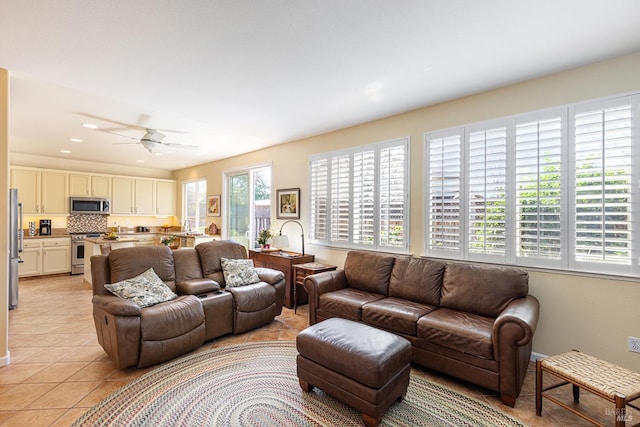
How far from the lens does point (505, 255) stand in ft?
9.93

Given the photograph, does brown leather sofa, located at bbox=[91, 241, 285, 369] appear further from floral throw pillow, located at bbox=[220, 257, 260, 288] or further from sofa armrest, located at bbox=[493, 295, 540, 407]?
sofa armrest, located at bbox=[493, 295, 540, 407]

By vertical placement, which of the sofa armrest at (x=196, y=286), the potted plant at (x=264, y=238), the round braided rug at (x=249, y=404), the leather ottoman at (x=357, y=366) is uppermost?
the potted plant at (x=264, y=238)

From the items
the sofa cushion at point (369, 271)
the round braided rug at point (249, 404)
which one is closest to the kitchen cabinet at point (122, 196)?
the round braided rug at point (249, 404)

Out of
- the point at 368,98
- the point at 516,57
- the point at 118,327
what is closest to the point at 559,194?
the point at 516,57

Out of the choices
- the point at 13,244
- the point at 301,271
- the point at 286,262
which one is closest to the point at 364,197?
the point at 301,271

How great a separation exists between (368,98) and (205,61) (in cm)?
170

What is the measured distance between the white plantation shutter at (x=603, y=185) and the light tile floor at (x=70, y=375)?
1.16 m

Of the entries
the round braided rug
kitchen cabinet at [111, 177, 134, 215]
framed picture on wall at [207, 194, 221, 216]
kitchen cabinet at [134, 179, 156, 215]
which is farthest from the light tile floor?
kitchen cabinet at [134, 179, 156, 215]

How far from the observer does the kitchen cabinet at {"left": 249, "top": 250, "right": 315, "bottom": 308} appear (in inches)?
173

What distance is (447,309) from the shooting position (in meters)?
2.96

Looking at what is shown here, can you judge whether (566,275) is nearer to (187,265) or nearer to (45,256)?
(187,265)

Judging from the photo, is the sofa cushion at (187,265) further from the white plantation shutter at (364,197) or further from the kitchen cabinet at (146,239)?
the kitchen cabinet at (146,239)

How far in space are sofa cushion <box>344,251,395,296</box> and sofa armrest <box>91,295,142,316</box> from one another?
90.1 inches

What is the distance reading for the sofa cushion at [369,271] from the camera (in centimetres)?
354
